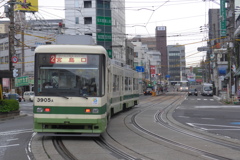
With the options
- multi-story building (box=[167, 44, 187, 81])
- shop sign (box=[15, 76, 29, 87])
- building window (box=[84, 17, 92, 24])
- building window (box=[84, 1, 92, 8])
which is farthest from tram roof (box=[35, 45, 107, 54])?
multi-story building (box=[167, 44, 187, 81])

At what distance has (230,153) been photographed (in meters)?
9.74

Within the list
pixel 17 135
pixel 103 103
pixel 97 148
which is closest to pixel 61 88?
pixel 103 103

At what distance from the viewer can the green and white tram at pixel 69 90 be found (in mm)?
11148

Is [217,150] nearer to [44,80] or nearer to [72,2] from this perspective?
[44,80]

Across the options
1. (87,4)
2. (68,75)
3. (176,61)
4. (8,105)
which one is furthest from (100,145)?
(176,61)

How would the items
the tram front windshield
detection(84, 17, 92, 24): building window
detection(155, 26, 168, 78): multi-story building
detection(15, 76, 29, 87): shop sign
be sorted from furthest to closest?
detection(155, 26, 168, 78): multi-story building → detection(84, 17, 92, 24): building window → detection(15, 76, 29, 87): shop sign → the tram front windshield

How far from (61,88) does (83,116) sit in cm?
113

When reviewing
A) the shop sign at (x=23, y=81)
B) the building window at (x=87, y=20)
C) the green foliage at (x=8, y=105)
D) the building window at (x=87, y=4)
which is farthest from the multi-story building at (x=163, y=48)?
the green foliage at (x=8, y=105)

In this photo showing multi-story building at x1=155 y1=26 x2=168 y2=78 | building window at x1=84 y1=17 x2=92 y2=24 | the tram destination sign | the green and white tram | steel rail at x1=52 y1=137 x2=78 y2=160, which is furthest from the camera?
multi-story building at x1=155 y1=26 x2=168 y2=78

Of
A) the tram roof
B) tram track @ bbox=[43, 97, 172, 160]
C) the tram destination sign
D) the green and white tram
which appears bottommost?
tram track @ bbox=[43, 97, 172, 160]

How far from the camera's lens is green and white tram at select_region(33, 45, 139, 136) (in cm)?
1115

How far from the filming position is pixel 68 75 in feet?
37.3

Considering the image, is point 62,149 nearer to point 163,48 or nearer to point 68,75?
point 68,75

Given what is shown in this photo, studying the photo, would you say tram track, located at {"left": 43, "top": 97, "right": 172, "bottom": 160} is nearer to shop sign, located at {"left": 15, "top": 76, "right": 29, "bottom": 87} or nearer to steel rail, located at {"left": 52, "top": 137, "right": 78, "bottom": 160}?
steel rail, located at {"left": 52, "top": 137, "right": 78, "bottom": 160}
